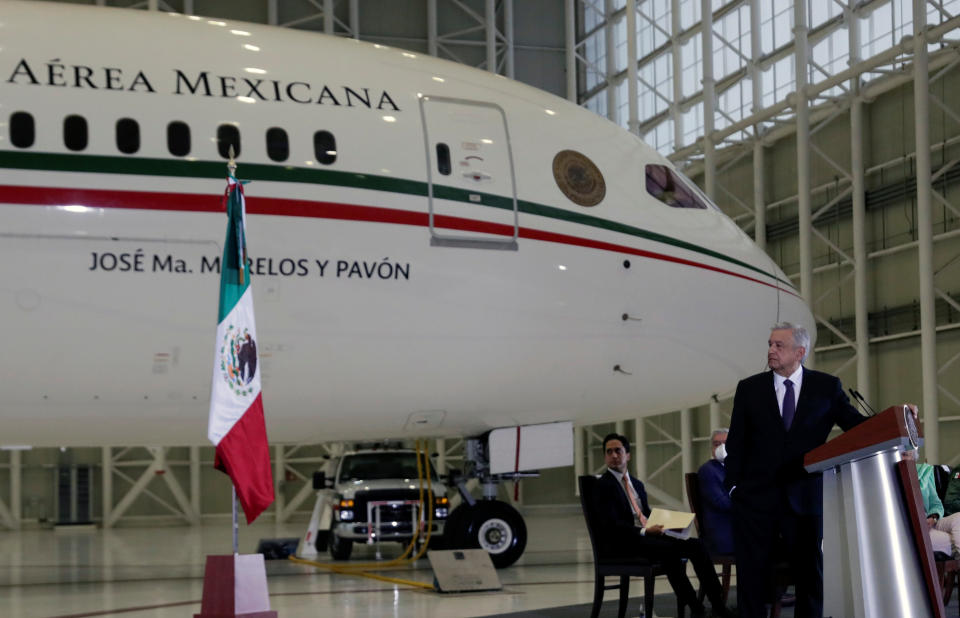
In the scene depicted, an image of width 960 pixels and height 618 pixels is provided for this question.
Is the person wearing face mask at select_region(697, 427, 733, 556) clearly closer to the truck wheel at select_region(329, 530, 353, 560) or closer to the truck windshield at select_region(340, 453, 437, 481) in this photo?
the truck wheel at select_region(329, 530, 353, 560)

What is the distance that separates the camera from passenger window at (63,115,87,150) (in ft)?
27.1

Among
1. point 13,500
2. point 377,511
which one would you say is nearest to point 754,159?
point 377,511

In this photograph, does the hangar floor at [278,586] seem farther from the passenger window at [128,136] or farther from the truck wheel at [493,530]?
the passenger window at [128,136]

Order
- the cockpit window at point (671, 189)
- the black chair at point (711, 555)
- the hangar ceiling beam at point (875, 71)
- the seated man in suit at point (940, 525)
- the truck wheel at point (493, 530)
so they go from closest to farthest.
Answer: the seated man in suit at point (940, 525), the black chair at point (711, 555), the cockpit window at point (671, 189), the truck wheel at point (493, 530), the hangar ceiling beam at point (875, 71)

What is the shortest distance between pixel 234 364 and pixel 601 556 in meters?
3.23

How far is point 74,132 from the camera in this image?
8.28m

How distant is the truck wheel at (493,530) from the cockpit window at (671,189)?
321cm

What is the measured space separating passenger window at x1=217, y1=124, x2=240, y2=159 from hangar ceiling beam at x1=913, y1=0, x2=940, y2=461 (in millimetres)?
10263

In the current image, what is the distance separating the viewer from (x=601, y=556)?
24.8 ft

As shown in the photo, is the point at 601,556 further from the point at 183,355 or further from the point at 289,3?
the point at 289,3

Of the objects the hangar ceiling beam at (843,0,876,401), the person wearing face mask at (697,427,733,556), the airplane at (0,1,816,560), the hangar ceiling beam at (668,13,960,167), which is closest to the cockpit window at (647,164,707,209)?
the airplane at (0,1,816,560)

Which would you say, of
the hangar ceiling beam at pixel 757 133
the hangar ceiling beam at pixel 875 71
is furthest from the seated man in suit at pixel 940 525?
the hangar ceiling beam at pixel 757 133

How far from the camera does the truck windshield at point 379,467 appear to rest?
52.0ft

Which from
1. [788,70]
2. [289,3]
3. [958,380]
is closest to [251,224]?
[958,380]
